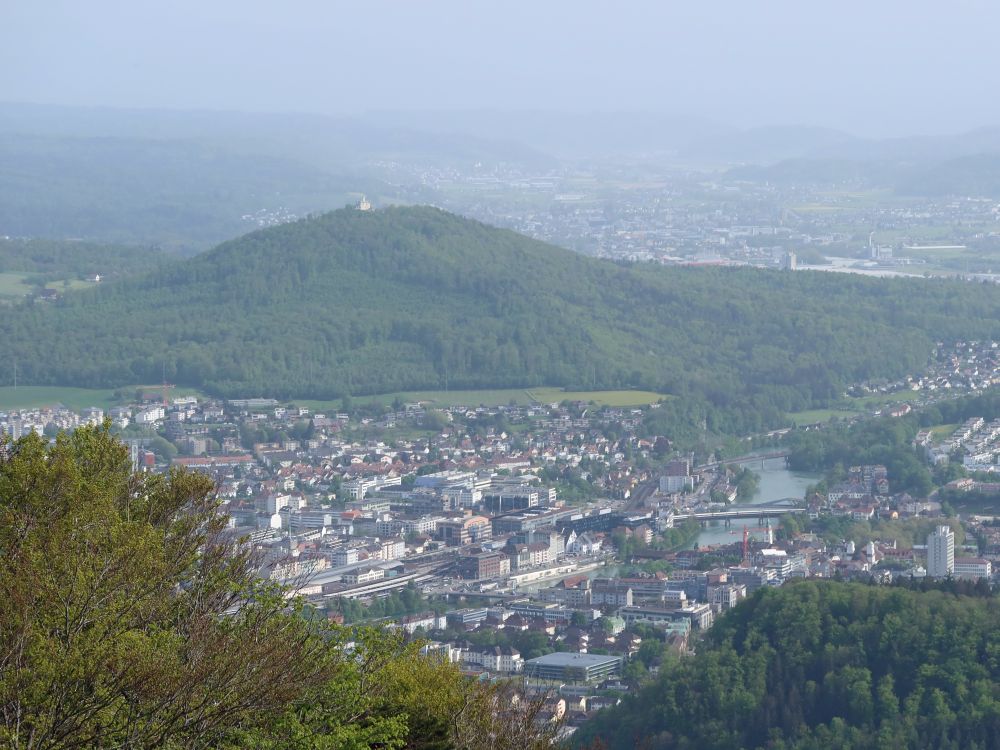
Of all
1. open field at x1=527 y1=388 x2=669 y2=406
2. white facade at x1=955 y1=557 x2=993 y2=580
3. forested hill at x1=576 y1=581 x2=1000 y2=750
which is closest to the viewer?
forested hill at x1=576 y1=581 x2=1000 y2=750

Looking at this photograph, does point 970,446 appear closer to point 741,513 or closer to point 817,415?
point 817,415

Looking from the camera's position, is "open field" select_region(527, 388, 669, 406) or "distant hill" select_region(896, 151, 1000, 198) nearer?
"open field" select_region(527, 388, 669, 406)

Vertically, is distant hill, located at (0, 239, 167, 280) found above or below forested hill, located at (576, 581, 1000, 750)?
below

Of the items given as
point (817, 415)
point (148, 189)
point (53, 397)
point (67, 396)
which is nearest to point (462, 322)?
point (817, 415)

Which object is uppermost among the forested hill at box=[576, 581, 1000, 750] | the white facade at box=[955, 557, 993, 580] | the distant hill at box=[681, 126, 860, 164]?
the forested hill at box=[576, 581, 1000, 750]

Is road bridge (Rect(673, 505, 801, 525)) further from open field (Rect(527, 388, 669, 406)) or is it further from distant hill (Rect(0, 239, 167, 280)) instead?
distant hill (Rect(0, 239, 167, 280))

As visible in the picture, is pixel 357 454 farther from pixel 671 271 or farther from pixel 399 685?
pixel 399 685

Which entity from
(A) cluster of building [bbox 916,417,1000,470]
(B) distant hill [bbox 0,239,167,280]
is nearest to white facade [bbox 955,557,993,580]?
(A) cluster of building [bbox 916,417,1000,470]
